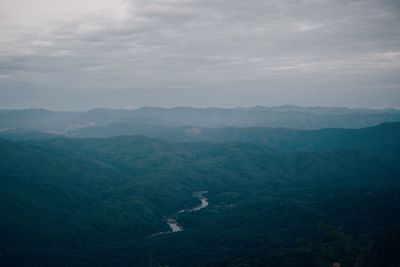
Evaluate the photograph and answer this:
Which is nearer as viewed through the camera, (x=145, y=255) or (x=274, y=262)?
(x=274, y=262)

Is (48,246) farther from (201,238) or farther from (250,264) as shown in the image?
(250,264)

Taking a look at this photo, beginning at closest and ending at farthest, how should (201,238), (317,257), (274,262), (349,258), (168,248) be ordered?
(349,258)
(317,257)
(274,262)
(168,248)
(201,238)

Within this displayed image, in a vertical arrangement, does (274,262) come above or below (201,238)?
above

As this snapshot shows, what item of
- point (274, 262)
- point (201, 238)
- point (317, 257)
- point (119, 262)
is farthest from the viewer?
point (201, 238)

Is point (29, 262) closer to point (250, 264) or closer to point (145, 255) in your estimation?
point (145, 255)

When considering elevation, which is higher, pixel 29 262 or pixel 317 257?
pixel 317 257

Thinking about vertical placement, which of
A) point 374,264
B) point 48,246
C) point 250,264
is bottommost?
point 48,246

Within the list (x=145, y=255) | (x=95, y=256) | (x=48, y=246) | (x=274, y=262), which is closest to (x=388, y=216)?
(x=274, y=262)

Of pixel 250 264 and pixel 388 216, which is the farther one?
pixel 388 216

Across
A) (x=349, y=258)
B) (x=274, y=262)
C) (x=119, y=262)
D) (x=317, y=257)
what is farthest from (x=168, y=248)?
(x=349, y=258)

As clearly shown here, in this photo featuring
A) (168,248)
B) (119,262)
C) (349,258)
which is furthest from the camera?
(168,248)
